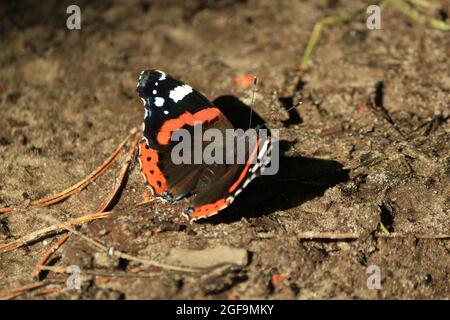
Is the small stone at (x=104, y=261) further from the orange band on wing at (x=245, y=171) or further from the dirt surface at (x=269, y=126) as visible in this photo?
the orange band on wing at (x=245, y=171)

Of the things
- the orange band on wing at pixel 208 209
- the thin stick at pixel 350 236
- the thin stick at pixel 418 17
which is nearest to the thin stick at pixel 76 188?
the orange band on wing at pixel 208 209

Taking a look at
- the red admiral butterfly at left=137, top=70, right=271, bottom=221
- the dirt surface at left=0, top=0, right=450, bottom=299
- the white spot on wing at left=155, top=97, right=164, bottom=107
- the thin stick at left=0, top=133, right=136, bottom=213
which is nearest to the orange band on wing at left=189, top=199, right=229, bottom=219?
the red admiral butterfly at left=137, top=70, right=271, bottom=221

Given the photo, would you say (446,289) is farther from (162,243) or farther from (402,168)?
(162,243)

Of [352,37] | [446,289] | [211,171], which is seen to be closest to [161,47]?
[352,37]

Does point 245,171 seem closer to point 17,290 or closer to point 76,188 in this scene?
point 76,188

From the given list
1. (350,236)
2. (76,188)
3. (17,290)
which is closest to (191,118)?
(76,188)

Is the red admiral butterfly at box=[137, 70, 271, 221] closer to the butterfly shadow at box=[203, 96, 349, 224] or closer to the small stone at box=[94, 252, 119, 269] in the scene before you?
the butterfly shadow at box=[203, 96, 349, 224]
